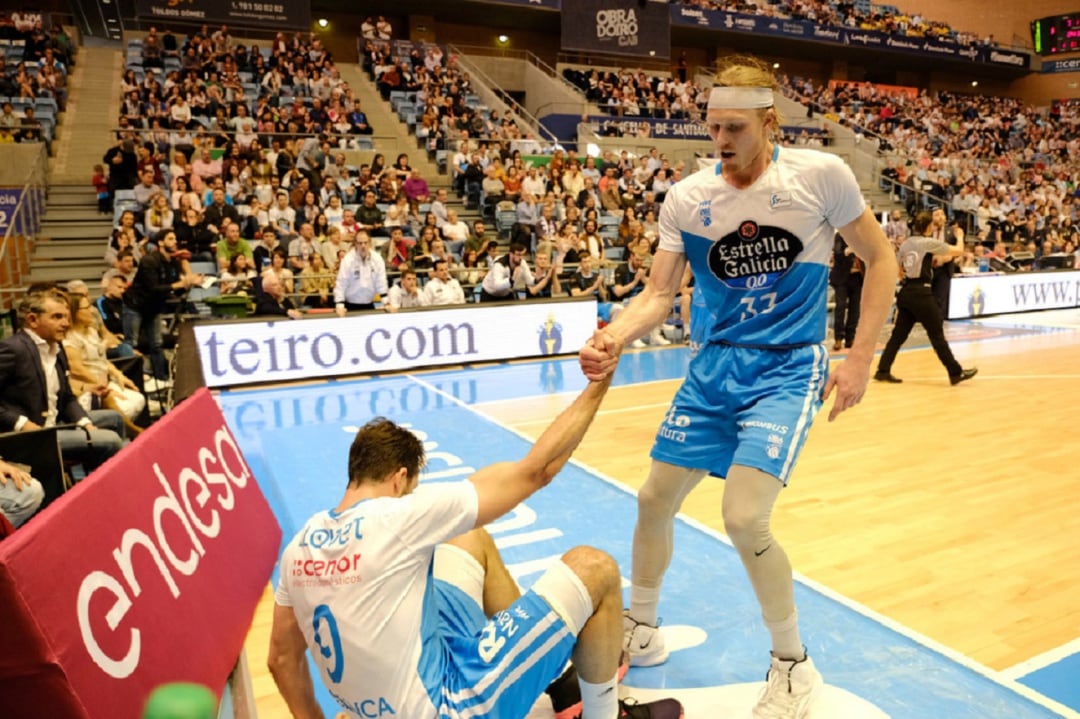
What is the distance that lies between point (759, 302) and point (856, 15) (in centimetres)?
3324

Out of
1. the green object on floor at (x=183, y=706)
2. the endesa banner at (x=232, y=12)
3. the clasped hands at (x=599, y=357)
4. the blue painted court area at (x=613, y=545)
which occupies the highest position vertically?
the endesa banner at (x=232, y=12)

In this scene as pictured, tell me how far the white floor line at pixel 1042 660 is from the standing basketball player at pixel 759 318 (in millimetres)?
816

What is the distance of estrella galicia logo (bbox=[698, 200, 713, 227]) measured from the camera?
280cm

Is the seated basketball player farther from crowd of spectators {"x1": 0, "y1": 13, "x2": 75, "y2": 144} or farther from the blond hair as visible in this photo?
crowd of spectators {"x1": 0, "y1": 13, "x2": 75, "y2": 144}

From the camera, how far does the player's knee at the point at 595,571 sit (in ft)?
7.19

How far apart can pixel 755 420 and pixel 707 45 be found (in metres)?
30.3

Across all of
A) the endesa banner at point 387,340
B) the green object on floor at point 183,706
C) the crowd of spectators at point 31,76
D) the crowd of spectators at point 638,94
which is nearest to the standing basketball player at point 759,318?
the green object on floor at point 183,706

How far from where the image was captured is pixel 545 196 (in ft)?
48.1

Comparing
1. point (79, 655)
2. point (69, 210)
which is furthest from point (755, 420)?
point (69, 210)

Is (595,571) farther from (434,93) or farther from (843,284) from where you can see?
(434,93)

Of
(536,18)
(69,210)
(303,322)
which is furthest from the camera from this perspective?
(536,18)

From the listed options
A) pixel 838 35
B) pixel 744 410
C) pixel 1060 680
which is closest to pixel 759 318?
pixel 744 410

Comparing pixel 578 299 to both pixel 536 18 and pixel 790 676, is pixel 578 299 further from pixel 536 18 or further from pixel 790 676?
pixel 536 18

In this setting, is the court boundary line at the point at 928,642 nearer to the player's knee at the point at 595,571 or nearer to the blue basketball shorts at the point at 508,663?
the player's knee at the point at 595,571
